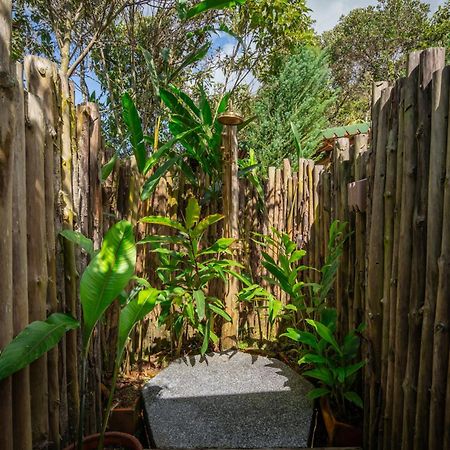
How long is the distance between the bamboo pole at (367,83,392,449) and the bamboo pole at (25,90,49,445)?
145 centimetres

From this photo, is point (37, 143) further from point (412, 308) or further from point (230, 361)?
point (230, 361)

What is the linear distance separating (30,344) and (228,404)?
140 centimetres

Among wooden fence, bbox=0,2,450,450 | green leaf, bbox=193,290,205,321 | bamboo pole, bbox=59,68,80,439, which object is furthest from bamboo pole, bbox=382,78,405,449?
bamboo pole, bbox=59,68,80,439

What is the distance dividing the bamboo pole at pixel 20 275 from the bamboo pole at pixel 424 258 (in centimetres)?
144

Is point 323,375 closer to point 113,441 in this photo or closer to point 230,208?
point 113,441

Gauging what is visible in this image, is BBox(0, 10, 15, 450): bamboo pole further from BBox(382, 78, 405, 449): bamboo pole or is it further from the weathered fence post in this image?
the weathered fence post

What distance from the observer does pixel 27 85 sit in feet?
4.80

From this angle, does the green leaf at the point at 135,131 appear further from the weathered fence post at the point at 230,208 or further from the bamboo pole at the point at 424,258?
the bamboo pole at the point at 424,258

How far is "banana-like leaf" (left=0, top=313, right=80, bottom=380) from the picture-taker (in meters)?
1.13

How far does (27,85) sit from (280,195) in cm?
230

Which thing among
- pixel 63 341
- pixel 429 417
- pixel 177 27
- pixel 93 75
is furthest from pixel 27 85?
pixel 93 75

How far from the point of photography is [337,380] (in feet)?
6.40

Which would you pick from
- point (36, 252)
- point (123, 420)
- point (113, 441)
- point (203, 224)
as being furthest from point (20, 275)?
point (203, 224)

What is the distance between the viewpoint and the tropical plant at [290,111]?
5.29 meters
